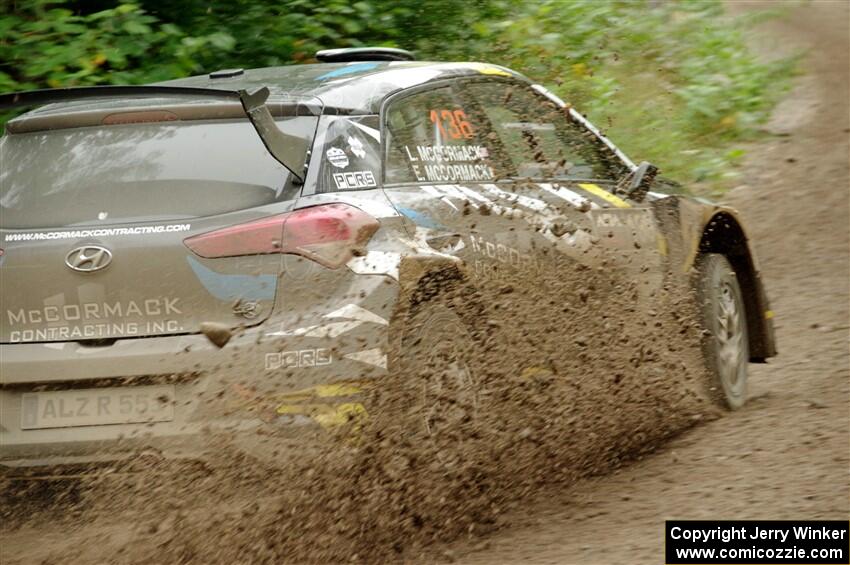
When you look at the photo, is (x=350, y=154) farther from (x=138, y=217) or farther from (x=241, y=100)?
(x=138, y=217)

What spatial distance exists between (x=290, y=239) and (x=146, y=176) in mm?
607

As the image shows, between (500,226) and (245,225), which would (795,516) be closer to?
(500,226)

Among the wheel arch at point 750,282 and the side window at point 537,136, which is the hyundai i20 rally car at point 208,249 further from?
the wheel arch at point 750,282

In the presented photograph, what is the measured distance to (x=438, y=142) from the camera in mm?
5043

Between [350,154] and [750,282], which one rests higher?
[350,154]

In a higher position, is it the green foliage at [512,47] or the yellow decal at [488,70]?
the yellow decal at [488,70]

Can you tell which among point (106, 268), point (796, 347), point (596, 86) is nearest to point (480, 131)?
point (106, 268)

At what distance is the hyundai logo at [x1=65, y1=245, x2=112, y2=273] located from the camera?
165 inches

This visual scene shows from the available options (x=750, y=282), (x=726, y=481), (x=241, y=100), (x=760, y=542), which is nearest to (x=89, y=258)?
(x=241, y=100)

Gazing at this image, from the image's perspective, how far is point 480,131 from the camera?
5.39m

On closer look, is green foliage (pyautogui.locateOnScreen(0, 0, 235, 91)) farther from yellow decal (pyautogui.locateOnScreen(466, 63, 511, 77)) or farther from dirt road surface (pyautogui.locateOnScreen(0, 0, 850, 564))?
dirt road surface (pyautogui.locateOnScreen(0, 0, 850, 564))

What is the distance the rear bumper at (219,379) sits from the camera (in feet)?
13.2

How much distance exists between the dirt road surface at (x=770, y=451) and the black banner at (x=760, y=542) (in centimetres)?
7

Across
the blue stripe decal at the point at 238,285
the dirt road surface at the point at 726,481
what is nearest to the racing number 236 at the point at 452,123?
the blue stripe decal at the point at 238,285
